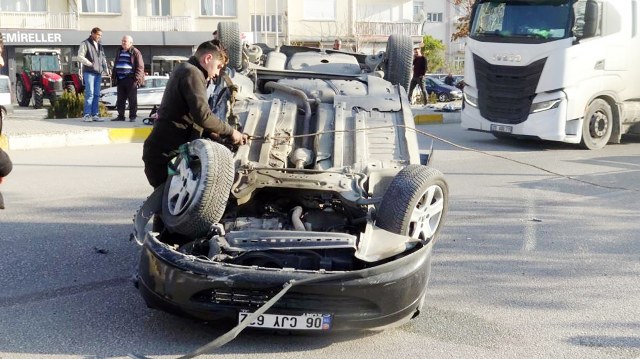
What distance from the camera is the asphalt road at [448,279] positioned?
4859 mm

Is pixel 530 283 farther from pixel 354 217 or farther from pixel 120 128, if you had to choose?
pixel 120 128

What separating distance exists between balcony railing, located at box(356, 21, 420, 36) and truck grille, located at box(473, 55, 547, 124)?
3547cm

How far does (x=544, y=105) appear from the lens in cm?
1422

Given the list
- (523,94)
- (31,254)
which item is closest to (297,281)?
(31,254)

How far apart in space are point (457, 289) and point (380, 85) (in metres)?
2.41

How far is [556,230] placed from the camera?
8078mm

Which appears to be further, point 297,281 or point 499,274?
point 499,274

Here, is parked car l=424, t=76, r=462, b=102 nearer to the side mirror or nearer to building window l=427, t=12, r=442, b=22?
the side mirror

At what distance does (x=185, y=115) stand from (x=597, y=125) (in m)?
10.5

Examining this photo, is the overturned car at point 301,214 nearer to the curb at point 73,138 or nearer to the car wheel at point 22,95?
the curb at point 73,138

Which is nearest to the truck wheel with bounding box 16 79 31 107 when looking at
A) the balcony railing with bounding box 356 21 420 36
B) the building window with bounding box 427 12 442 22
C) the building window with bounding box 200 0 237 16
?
the building window with bounding box 200 0 237 16

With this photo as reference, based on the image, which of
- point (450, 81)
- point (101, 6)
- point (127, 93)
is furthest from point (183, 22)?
point (127, 93)

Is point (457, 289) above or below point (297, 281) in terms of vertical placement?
below

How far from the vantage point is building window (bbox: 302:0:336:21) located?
51.3m
